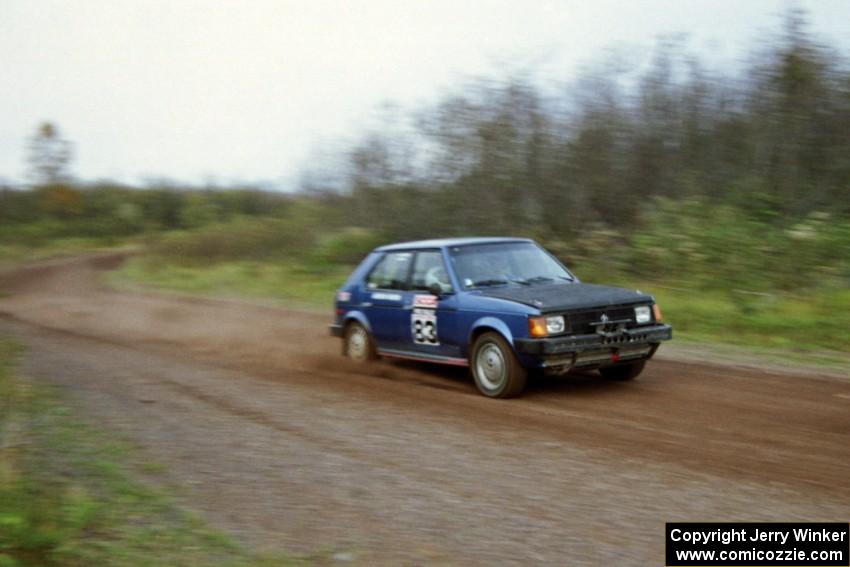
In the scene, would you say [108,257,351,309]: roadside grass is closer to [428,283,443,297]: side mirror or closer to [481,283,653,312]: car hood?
[428,283,443,297]: side mirror

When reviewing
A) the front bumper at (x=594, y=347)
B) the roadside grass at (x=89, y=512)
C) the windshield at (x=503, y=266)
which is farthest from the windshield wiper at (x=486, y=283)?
the roadside grass at (x=89, y=512)

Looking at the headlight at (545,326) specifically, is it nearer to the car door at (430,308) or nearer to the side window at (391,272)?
the car door at (430,308)

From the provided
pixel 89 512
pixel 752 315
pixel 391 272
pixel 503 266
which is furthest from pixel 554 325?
pixel 752 315

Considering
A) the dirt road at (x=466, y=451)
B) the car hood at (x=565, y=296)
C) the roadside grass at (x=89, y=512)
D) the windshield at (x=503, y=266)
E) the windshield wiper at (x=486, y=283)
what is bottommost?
the dirt road at (x=466, y=451)

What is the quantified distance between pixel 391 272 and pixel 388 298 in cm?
32

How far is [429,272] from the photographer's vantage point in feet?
32.1

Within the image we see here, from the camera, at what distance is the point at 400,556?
4.52 m

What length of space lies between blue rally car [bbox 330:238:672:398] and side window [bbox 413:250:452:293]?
0.04 ft

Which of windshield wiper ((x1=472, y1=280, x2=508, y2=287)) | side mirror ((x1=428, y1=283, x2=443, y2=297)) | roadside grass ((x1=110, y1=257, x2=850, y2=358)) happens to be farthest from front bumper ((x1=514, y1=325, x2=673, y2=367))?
roadside grass ((x1=110, y1=257, x2=850, y2=358))

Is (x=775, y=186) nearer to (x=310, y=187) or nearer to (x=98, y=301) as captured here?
(x=310, y=187)

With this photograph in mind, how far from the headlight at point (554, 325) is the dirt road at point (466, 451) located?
0.69 metres

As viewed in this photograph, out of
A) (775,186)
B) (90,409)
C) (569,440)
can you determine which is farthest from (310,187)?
(569,440)

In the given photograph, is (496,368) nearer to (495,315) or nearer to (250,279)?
(495,315)

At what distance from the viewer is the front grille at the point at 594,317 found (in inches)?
328
